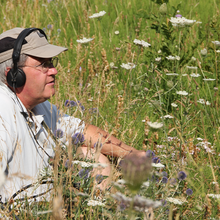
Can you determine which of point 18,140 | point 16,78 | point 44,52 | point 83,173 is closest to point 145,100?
point 44,52

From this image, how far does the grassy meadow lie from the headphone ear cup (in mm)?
342

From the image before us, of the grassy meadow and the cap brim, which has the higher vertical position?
the cap brim

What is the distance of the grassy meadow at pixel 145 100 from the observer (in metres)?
1.60

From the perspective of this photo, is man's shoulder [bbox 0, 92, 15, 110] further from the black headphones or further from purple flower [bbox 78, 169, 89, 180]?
purple flower [bbox 78, 169, 89, 180]

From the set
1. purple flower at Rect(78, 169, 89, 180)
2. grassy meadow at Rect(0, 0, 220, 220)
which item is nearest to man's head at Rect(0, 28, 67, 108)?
grassy meadow at Rect(0, 0, 220, 220)

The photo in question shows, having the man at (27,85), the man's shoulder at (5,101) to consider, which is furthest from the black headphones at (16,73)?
the man's shoulder at (5,101)

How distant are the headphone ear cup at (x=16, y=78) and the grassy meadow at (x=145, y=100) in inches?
13.5

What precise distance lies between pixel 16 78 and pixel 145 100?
165cm

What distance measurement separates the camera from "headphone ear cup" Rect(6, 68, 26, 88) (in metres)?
2.15

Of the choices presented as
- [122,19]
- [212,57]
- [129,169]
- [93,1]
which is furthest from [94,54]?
[129,169]

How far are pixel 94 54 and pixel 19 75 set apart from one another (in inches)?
94.3

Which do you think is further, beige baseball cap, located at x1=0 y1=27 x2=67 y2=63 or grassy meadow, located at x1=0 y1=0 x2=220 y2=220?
beige baseball cap, located at x1=0 y1=27 x2=67 y2=63

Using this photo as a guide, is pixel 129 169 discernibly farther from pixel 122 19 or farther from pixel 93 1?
pixel 93 1

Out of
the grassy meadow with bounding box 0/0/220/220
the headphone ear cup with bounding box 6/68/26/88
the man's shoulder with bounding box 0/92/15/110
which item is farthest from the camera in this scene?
the headphone ear cup with bounding box 6/68/26/88
